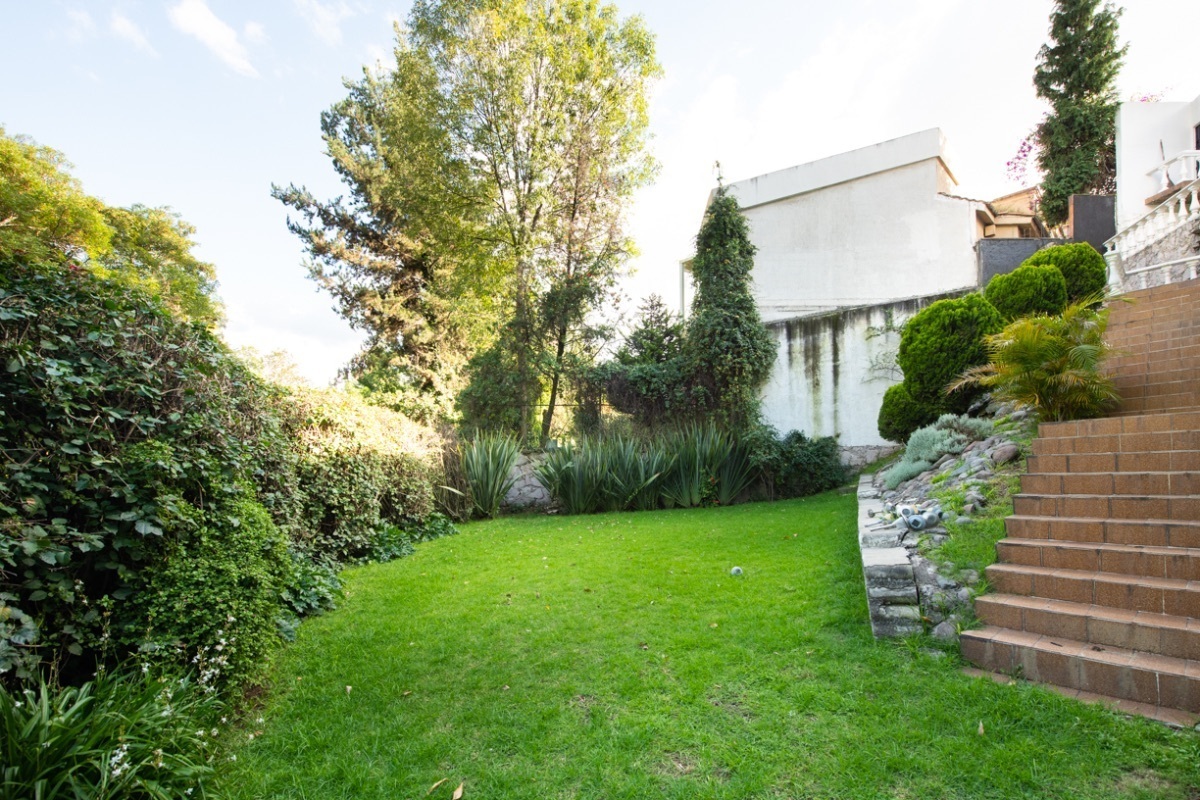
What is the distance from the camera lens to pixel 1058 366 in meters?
4.74

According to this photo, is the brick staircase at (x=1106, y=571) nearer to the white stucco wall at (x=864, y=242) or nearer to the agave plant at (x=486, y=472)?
the agave plant at (x=486, y=472)

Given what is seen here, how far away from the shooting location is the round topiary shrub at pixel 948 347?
23.4 feet

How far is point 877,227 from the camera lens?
44.3 feet

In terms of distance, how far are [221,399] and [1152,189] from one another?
667 inches

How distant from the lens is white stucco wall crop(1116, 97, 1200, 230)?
1159 centimetres

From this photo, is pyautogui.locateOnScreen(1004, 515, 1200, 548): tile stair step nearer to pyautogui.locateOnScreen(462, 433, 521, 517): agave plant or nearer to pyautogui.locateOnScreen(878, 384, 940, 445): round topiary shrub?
pyautogui.locateOnScreen(878, 384, 940, 445): round topiary shrub

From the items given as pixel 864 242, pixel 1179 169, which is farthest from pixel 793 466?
pixel 1179 169

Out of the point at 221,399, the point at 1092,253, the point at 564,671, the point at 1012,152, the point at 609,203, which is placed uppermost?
the point at 1012,152

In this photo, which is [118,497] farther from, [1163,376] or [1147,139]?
[1147,139]

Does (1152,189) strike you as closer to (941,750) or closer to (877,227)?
(877,227)

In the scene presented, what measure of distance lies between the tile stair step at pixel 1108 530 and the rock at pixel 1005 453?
1105 mm

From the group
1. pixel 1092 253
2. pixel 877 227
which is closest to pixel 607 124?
pixel 877 227

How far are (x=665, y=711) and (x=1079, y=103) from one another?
21.7 m

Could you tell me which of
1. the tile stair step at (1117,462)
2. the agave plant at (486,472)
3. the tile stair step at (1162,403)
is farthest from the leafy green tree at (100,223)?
the tile stair step at (1162,403)
